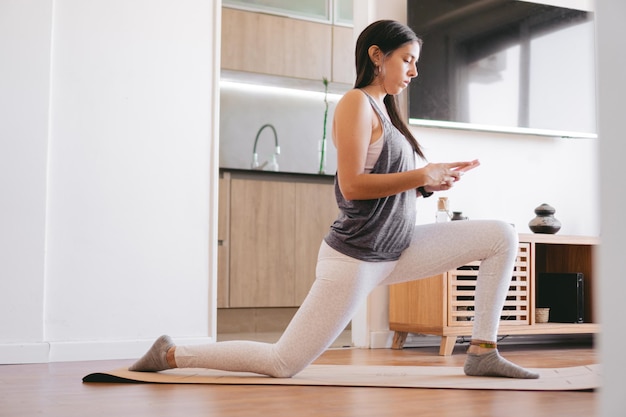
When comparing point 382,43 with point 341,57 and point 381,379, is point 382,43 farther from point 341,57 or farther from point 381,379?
point 341,57

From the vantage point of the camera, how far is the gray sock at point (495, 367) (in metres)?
2.36

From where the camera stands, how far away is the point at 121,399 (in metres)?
2.02

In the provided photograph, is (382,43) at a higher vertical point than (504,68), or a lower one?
lower

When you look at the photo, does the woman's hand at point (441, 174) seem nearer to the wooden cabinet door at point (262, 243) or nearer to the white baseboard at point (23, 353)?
the white baseboard at point (23, 353)

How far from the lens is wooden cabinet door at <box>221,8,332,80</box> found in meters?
5.46

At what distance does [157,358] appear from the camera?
96.8 inches

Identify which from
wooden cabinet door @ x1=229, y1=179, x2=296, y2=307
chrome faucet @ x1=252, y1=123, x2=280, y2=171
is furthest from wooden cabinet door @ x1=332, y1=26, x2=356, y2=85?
wooden cabinet door @ x1=229, y1=179, x2=296, y2=307

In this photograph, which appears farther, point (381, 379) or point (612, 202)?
point (381, 379)

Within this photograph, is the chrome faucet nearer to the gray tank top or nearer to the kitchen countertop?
the kitchen countertop

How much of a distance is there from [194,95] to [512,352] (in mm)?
1877

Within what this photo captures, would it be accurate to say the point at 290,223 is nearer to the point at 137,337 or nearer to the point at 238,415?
the point at 137,337

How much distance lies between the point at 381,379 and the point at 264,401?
58cm

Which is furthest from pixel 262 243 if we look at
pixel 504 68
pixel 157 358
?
pixel 157 358

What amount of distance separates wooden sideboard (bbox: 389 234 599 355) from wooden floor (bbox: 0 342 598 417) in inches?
56.2
